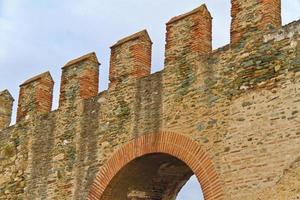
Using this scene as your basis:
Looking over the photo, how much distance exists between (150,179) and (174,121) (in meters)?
1.67

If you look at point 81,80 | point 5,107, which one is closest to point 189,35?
point 81,80

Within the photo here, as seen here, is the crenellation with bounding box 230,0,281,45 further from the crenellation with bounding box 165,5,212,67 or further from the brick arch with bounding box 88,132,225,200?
the brick arch with bounding box 88,132,225,200

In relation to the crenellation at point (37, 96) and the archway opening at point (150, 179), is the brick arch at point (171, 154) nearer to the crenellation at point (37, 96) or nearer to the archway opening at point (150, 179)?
the archway opening at point (150, 179)

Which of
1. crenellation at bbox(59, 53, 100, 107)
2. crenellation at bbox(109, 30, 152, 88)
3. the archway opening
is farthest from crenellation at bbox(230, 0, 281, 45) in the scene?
crenellation at bbox(59, 53, 100, 107)

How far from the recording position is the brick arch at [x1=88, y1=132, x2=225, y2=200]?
959 centimetres

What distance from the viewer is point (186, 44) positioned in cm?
1073

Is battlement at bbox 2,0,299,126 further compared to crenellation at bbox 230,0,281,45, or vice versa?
battlement at bbox 2,0,299,126

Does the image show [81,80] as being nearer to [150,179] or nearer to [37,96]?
[37,96]

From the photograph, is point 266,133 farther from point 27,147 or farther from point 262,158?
point 27,147

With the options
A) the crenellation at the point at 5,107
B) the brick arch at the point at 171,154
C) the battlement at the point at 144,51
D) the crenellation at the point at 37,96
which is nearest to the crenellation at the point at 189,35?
the battlement at the point at 144,51

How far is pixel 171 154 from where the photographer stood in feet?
33.8

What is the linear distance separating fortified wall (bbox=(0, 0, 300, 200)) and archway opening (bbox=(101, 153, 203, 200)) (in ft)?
0.07

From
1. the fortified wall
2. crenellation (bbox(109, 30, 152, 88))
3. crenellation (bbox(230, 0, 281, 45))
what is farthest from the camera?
crenellation (bbox(109, 30, 152, 88))

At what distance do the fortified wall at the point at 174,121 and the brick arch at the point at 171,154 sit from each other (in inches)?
0.6
